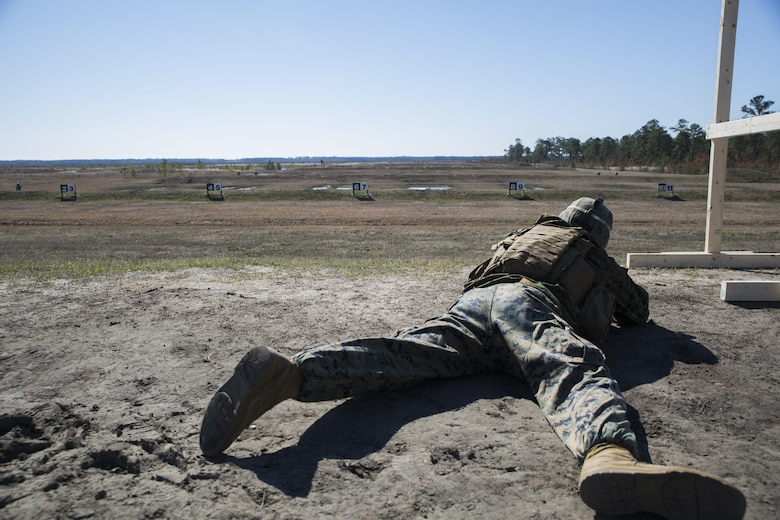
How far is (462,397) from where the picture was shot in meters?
3.68

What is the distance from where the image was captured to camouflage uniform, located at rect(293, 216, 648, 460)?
2.96 meters

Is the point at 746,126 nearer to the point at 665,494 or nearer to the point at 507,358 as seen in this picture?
the point at 507,358

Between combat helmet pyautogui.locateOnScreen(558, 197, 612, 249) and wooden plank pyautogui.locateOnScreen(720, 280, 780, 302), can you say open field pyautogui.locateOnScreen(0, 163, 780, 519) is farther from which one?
combat helmet pyautogui.locateOnScreen(558, 197, 612, 249)

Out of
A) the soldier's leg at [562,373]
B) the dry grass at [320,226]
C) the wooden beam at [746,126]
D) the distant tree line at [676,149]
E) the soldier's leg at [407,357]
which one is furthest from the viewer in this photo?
the distant tree line at [676,149]

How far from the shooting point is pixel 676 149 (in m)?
58.4

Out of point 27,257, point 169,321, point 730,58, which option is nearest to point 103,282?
point 169,321

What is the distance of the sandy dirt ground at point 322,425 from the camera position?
2.60 meters

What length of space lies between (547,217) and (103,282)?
581 cm


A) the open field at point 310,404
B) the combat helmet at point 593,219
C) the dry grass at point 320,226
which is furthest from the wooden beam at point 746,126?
the dry grass at point 320,226

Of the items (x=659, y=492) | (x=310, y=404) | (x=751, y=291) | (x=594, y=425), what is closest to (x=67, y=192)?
(x=310, y=404)

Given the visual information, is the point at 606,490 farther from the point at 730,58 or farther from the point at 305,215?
the point at 305,215

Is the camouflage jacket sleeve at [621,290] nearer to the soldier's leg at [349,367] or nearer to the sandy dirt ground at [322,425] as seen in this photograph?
the sandy dirt ground at [322,425]

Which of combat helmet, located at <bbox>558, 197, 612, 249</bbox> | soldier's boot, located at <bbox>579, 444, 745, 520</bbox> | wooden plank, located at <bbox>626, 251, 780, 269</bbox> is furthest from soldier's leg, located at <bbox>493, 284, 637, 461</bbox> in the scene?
wooden plank, located at <bbox>626, 251, 780, 269</bbox>

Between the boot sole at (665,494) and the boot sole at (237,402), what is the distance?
5.22 ft
